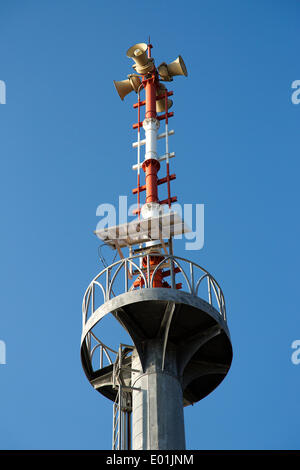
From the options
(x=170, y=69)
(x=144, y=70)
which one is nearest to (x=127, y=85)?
(x=144, y=70)

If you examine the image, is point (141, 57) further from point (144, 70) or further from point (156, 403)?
point (156, 403)

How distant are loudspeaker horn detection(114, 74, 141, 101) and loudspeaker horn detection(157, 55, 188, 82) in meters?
1.14

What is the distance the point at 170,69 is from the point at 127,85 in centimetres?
215

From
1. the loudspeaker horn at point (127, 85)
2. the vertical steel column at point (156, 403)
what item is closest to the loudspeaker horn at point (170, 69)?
the loudspeaker horn at point (127, 85)

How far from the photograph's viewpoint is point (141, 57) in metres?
36.6

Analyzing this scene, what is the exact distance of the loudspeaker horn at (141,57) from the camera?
3662cm

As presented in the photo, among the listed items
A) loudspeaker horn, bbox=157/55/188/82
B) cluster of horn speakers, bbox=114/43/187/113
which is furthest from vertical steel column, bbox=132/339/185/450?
loudspeaker horn, bbox=157/55/188/82

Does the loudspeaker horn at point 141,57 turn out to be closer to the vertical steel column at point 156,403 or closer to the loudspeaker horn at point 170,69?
the loudspeaker horn at point 170,69

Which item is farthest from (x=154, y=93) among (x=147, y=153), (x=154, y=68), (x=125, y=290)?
(x=125, y=290)

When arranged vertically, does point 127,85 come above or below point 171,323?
above

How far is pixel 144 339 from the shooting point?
27375 millimetres

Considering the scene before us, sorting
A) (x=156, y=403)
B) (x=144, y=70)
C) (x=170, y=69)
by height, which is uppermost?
(x=170, y=69)
